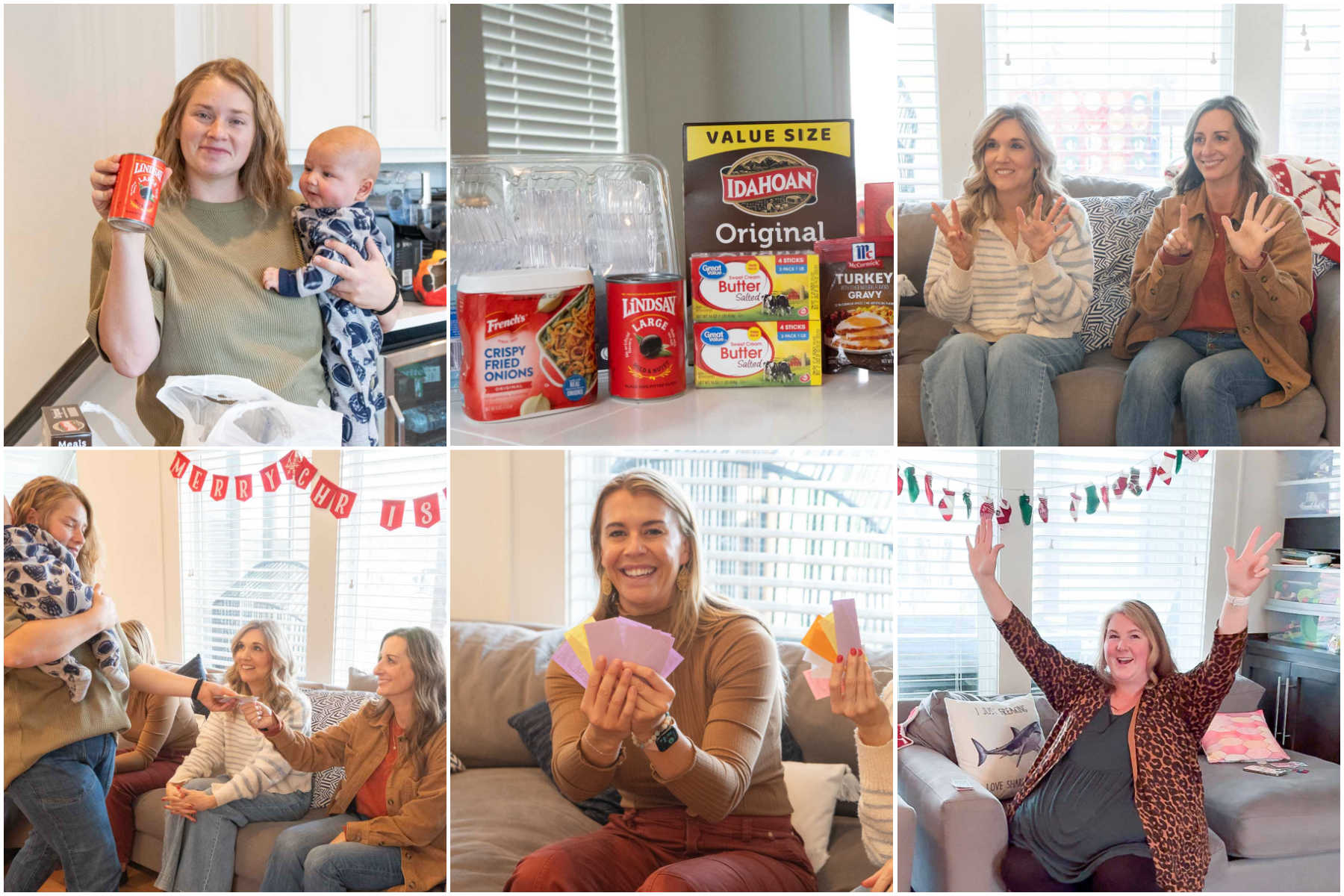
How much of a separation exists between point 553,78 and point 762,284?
957 millimetres

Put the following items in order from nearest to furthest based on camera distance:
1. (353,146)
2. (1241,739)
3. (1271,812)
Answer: (353,146) < (1271,812) < (1241,739)

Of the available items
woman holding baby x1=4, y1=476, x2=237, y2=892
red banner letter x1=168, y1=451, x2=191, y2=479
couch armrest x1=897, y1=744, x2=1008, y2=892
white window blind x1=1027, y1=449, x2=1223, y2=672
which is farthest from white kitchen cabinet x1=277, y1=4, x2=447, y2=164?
couch armrest x1=897, y1=744, x2=1008, y2=892

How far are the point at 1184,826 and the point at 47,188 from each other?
2.28 m

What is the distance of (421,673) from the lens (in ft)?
5.35

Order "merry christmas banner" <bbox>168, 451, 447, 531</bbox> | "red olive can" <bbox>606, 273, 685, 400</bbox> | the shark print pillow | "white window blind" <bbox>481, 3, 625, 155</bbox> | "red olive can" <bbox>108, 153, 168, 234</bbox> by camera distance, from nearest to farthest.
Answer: "red olive can" <bbox>108, 153, 168, 234</bbox> → "red olive can" <bbox>606, 273, 685, 400</bbox> → "merry christmas banner" <bbox>168, 451, 447, 531</bbox> → the shark print pillow → "white window blind" <bbox>481, 3, 625, 155</bbox>

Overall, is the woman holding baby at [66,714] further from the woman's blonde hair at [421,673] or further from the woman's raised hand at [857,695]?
the woman's raised hand at [857,695]

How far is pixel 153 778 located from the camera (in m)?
1.64

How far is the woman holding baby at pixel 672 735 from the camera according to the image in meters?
1.53

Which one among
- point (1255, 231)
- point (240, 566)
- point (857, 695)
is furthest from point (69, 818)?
point (1255, 231)

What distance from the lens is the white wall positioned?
5.24 feet

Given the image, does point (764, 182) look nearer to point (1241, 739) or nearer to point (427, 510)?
point (427, 510)

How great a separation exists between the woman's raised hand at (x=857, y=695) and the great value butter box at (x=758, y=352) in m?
0.49

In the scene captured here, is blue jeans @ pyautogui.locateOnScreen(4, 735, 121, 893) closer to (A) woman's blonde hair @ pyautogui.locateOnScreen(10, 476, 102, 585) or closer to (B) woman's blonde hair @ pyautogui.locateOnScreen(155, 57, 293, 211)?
(A) woman's blonde hair @ pyautogui.locateOnScreen(10, 476, 102, 585)

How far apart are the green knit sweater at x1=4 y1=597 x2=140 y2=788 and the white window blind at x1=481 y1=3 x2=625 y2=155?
138cm
